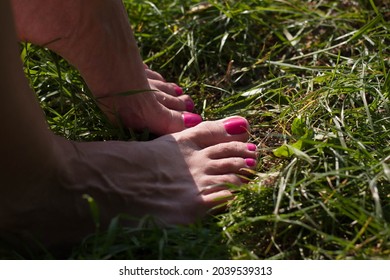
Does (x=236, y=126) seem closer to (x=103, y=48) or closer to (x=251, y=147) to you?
(x=251, y=147)

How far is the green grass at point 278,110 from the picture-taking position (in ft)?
4.37

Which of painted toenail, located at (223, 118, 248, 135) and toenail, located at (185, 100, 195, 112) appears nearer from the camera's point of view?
painted toenail, located at (223, 118, 248, 135)

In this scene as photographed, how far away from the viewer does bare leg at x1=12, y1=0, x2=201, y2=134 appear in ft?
5.70

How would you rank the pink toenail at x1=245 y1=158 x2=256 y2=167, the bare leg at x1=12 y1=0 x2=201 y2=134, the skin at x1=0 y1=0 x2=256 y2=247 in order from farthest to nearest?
the bare leg at x1=12 y1=0 x2=201 y2=134
the pink toenail at x1=245 y1=158 x2=256 y2=167
the skin at x1=0 y1=0 x2=256 y2=247

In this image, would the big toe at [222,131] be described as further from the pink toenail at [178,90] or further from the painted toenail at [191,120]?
the pink toenail at [178,90]

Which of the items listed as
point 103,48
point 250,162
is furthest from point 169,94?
point 250,162

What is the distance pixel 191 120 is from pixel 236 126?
0.14 m

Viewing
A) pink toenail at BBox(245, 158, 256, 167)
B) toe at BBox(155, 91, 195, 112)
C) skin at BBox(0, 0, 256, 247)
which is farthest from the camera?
toe at BBox(155, 91, 195, 112)

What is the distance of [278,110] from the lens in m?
1.79

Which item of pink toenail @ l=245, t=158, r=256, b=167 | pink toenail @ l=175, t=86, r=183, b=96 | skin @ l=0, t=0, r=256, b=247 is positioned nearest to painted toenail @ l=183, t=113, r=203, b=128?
skin @ l=0, t=0, r=256, b=247

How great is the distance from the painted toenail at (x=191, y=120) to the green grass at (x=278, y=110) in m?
0.06

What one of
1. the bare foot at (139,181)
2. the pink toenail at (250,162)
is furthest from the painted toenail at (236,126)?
the pink toenail at (250,162)

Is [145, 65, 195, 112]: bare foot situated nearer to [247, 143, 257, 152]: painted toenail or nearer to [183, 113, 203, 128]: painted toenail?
[183, 113, 203, 128]: painted toenail
